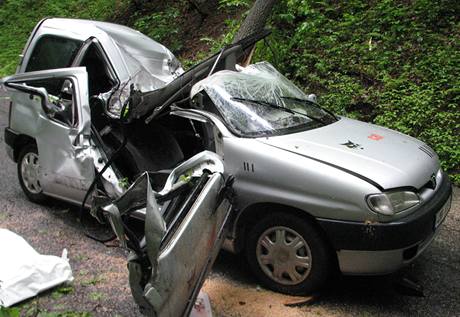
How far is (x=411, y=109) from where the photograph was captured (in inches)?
275

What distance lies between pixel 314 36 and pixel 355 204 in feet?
20.9

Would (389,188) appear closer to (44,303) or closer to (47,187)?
(44,303)

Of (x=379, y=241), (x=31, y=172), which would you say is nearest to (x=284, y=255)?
(x=379, y=241)

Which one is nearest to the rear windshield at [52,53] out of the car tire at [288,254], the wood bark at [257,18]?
the car tire at [288,254]

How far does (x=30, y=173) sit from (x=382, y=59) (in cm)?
571

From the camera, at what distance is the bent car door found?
462 centimetres

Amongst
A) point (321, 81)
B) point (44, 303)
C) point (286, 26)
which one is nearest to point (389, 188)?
point (44, 303)

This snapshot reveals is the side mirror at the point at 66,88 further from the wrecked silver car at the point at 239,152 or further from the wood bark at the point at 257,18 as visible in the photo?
the wood bark at the point at 257,18

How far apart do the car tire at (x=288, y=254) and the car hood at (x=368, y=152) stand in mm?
526

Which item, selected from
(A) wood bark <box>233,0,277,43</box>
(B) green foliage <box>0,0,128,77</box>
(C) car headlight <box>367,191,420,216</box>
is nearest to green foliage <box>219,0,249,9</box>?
(A) wood bark <box>233,0,277,43</box>

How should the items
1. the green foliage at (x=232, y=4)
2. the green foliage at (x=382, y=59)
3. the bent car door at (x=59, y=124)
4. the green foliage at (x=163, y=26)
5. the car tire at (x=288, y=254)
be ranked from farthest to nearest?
1. the green foliage at (x=163, y=26)
2. the green foliage at (x=232, y=4)
3. the green foliage at (x=382, y=59)
4. the bent car door at (x=59, y=124)
5. the car tire at (x=288, y=254)

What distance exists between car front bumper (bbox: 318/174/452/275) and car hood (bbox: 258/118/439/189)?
270 mm

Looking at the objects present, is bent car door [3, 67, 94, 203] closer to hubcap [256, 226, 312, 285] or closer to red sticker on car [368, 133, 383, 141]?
hubcap [256, 226, 312, 285]

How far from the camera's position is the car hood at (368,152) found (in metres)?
3.48
